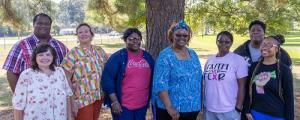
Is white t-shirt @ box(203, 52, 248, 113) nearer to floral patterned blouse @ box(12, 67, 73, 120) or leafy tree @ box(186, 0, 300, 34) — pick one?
A: floral patterned blouse @ box(12, 67, 73, 120)

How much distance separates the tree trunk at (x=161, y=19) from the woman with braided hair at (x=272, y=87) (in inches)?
78.5

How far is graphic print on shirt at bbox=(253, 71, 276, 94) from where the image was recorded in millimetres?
3641

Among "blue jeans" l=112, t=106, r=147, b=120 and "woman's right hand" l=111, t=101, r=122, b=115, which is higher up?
"woman's right hand" l=111, t=101, r=122, b=115

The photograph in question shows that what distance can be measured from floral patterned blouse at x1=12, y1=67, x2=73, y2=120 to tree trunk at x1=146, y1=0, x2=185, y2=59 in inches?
82.2

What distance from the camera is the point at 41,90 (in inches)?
143

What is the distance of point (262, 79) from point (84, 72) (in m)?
1.81

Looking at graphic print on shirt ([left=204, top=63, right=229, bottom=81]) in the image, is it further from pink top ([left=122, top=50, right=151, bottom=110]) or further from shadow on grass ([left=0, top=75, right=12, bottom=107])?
shadow on grass ([left=0, top=75, right=12, bottom=107])

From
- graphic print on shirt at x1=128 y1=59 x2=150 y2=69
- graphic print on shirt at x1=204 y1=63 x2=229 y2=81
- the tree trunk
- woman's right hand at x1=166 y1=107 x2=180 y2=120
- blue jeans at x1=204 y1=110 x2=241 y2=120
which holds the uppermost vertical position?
the tree trunk

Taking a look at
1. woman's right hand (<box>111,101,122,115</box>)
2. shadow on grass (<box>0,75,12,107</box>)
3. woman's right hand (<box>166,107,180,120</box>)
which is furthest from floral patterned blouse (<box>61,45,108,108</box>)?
shadow on grass (<box>0,75,12,107</box>)

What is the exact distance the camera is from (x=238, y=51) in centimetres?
461

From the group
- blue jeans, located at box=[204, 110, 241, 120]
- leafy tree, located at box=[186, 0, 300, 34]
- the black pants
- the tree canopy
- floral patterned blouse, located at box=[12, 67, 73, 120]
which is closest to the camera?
floral patterned blouse, located at box=[12, 67, 73, 120]

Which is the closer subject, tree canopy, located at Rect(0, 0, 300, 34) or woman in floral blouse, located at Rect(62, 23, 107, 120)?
woman in floral blouse, located at Rect(62, 23, 107, 120)

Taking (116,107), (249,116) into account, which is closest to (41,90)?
(116,107)

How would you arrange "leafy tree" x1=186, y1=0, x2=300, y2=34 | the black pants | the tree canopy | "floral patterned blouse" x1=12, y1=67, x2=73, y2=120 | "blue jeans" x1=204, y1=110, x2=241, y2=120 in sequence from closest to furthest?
1. "floral patterned blouse" x1=12, y1=67, x2=73, y2=120
2. the black pants
3. "blue jeans" x1=204, y1=110, x2=241, y2=120
4. the tree canopy
5. "leafy tree" x1=186, y1=0, x2=300, y2=34
